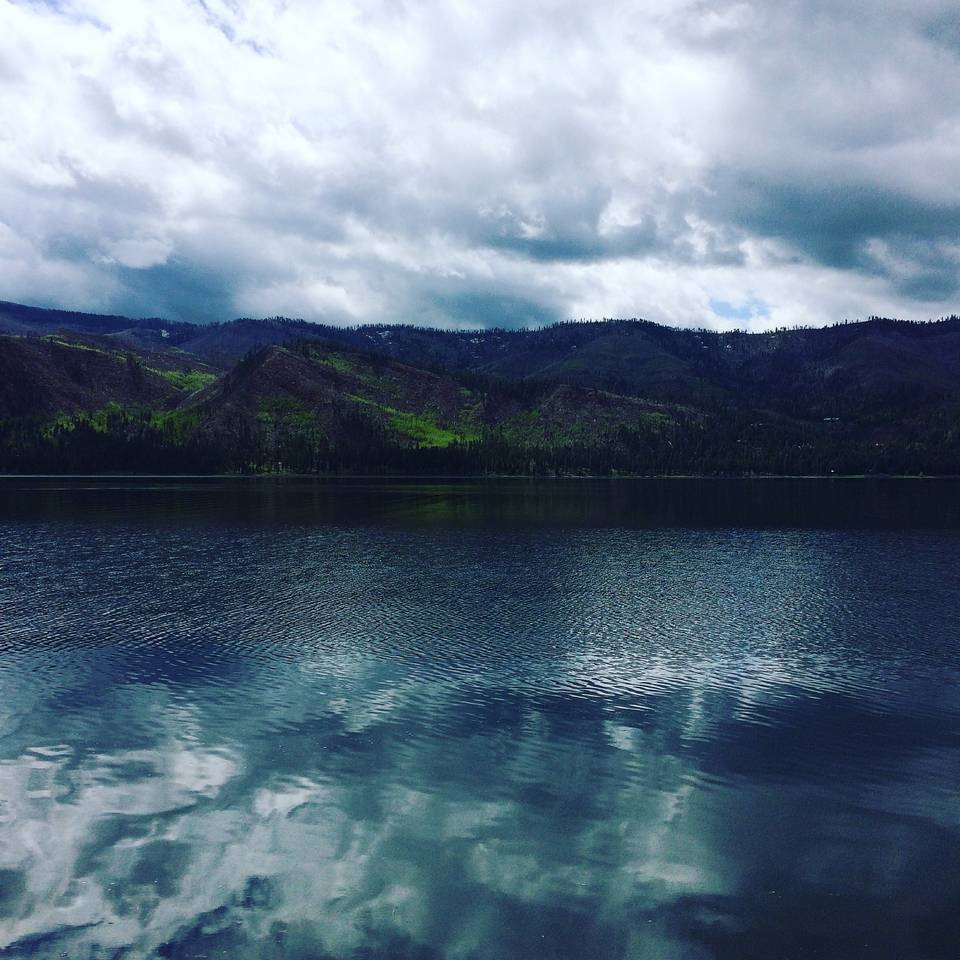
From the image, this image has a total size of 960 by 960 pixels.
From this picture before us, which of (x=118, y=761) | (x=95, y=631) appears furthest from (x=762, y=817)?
(x=95, y=631)

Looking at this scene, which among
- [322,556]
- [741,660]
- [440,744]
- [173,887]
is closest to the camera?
[173,887]

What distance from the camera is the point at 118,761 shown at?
31.6m

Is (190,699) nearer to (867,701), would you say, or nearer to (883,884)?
(883,884)

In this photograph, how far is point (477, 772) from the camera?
31.0 meters

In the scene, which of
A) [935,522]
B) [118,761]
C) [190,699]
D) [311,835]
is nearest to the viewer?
[311,835]

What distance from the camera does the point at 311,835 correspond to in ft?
84.0

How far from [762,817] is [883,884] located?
16.4ft

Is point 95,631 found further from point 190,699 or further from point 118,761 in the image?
point 118,761

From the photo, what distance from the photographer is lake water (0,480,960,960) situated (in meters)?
20.9

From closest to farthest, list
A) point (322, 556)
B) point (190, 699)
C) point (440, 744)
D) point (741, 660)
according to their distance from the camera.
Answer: point (440, 744)
point (190, 699)
point (741, 660)
point (322, 556)

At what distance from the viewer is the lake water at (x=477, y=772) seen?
20.9 m

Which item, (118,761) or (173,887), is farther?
(118,761)

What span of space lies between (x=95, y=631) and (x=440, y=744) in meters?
34.5

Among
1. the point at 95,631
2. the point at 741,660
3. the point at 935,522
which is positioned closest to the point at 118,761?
the point at 95,631
